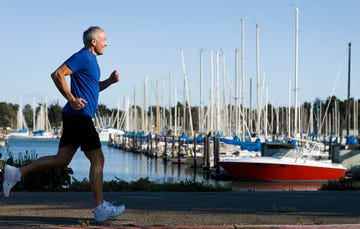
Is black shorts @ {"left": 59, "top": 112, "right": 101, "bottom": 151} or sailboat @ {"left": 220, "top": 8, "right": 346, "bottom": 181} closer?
black shorts @ {"left": 59, "top": 112, "right": 101, "bottom": 151}

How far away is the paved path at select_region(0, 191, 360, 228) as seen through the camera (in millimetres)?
7832

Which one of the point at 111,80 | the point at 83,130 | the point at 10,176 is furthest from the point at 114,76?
the point at 10,176

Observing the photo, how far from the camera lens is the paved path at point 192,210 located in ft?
25.7

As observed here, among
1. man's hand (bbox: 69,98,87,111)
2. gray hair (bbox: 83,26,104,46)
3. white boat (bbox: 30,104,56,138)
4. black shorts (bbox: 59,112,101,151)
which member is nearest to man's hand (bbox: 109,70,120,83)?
gray hair (bbox: 83,26,104,46)

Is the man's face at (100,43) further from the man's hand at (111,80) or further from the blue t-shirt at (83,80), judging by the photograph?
the man's hand at (111,80)

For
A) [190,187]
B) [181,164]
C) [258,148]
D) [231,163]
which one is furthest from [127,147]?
[190,187]

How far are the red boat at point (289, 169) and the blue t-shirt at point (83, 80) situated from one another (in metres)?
25.9

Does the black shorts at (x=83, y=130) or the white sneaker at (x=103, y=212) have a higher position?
the black shorts at (x=83, y=130)

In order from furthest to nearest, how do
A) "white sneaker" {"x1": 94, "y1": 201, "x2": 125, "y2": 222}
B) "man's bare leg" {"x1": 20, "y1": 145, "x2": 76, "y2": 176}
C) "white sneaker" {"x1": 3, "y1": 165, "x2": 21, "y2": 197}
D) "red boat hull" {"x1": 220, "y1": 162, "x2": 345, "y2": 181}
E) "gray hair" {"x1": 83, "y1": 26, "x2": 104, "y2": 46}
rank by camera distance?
"red boat hull" {"x1": 220, "y1": 162, "x2": 345, "y2": 181}, "white sneaker" {"x1": 3, "y1": 165, "x2": 21, "y2": 197}, "man's bare leg" {"x1": 20, "y1": 145, "x2": 76, "y2": 176}, "gray hair" {"x1": 83, "y1": 26, "x2": 104, "y2": 46}, "white sneaker" {"x1": 94, "y1": 201, "x2": 125, "y2": 222}

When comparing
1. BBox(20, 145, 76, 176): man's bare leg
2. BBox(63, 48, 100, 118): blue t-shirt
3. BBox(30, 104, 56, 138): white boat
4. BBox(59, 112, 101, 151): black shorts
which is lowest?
BBox(30, 104, 56, 138): white boat

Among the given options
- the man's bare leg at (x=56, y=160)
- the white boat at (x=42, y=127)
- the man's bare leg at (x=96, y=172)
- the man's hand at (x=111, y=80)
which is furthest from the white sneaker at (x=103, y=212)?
the white boat at (x=42, y=127)

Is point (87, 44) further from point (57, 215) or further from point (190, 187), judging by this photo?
point (190, 187)

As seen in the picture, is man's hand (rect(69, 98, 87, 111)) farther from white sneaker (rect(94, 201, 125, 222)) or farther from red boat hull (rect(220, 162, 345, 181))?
red boat hull (rect(220, 162, 345, 181))

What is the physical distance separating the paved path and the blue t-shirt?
4.05 feet
